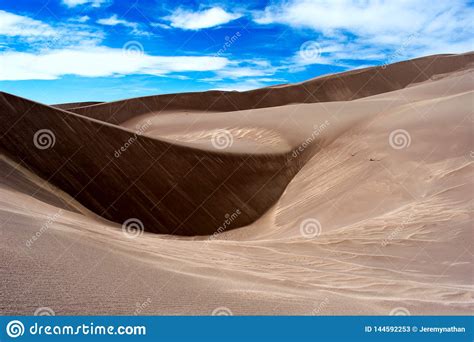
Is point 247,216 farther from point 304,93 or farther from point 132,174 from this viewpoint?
point 304,93

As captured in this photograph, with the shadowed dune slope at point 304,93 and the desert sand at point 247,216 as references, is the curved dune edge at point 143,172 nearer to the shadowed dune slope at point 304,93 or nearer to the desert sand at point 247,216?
the desert sand at point 247,216

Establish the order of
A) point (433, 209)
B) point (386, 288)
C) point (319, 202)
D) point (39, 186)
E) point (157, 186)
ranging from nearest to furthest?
point (386, 288), point (433, 209), point (39, 186), point (319, 202), point (157, 186)

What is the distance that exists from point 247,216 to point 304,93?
4231 cm

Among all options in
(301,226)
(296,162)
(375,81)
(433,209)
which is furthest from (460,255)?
(375,81)

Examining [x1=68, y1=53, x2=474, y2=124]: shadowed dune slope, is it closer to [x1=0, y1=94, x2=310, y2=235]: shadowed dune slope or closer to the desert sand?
the desert sand

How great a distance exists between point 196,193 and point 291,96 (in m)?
40.7

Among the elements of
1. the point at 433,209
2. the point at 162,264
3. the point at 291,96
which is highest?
the point at 291,96

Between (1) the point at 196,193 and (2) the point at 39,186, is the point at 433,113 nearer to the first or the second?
(1) the point at 196,193

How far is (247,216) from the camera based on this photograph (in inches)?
635

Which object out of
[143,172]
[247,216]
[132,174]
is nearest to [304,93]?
[247,216]

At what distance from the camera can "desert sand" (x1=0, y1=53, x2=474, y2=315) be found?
478cm

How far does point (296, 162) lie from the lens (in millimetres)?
20266

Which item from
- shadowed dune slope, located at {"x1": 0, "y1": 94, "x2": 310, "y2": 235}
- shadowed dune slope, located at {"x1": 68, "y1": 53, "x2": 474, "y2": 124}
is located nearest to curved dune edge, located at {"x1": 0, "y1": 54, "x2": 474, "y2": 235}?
shadowed dune slope, located at {"x1": 0, "y1": 94, "x2": 310, "y2": 235}

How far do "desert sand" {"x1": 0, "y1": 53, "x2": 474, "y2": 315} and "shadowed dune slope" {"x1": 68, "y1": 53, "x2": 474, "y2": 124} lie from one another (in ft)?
88.1
